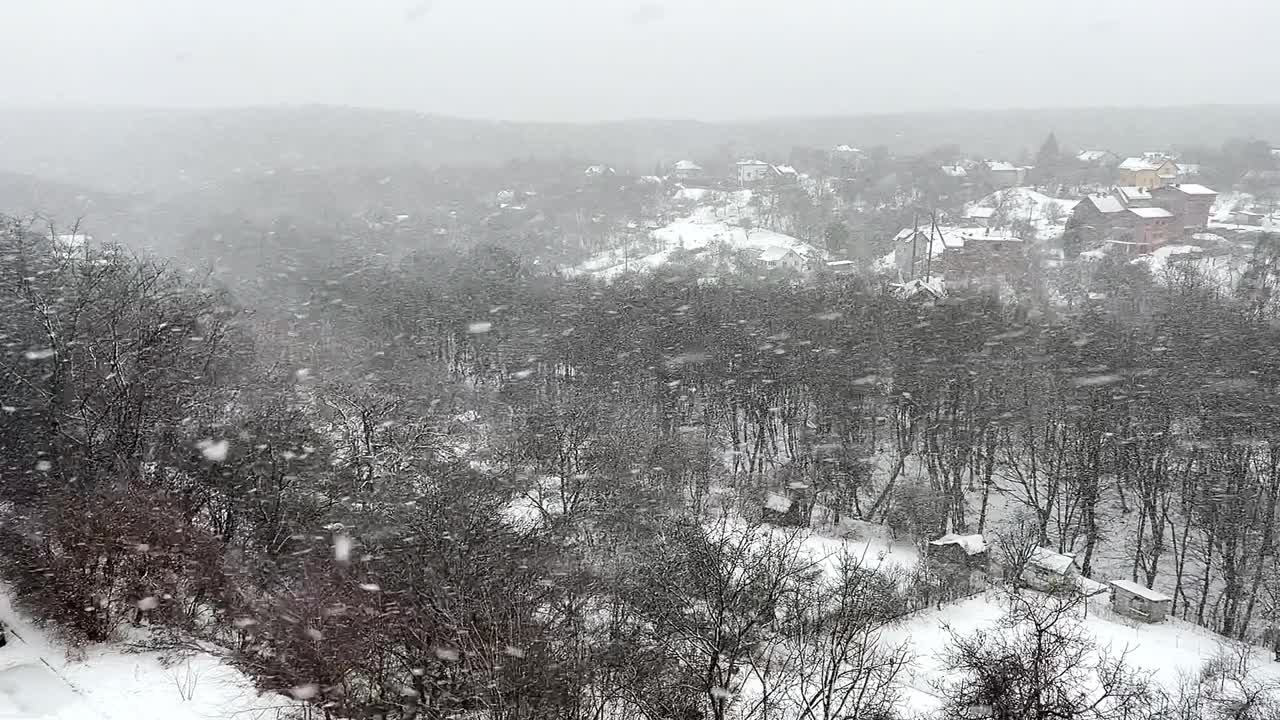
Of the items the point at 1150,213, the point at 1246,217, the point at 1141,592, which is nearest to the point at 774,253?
the point at 1150,213

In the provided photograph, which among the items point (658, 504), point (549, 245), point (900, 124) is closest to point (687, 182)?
point (549, 245)

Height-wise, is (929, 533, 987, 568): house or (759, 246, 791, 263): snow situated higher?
(759, 246, 791, 263): snow

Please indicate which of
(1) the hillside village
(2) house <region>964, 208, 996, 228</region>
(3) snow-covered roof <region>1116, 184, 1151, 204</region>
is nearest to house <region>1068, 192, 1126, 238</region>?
(1) the hillside village

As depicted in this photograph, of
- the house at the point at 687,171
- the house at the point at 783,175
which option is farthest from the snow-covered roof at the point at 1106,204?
the house at the point at 687,171

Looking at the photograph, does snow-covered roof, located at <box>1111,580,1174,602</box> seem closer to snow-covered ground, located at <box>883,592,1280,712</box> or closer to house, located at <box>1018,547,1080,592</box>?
snow-covered ground, located at <box>883,592,1280,712</box>

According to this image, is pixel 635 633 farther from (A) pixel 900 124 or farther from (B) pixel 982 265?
(A) pixel 900 124

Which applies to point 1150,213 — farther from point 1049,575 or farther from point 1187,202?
point 1049,575

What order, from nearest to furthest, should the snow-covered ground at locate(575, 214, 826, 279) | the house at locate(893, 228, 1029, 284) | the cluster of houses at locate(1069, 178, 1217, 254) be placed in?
the house at locate(893, 228, 1029, 284) < the cluster of houses at locate(1069, 178, 1217, 254) < the snow-covered ground at locate(575, 214, 826, 279)

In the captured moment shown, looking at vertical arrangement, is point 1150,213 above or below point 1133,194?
below
